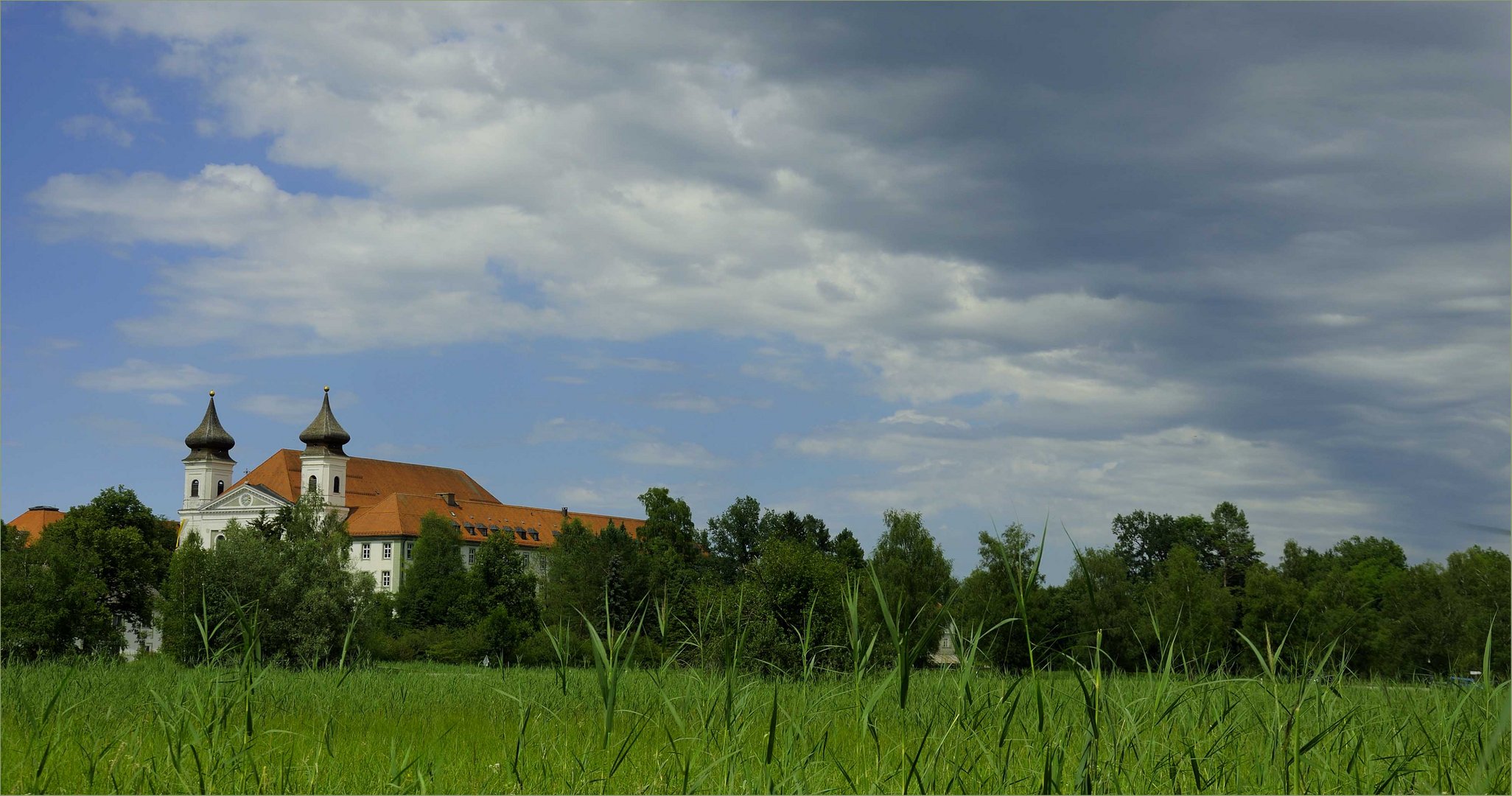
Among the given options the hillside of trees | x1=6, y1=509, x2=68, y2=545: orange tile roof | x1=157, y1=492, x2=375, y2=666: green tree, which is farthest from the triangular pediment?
x1=157, y1=492, x2=375, y2=666: green tree

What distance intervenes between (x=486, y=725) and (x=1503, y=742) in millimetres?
7515

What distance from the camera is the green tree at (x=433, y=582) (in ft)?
236

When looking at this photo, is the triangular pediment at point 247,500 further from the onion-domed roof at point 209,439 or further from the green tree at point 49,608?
the green tree at point 49,608

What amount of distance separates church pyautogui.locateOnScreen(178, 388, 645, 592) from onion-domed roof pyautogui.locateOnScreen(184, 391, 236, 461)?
0.07 m

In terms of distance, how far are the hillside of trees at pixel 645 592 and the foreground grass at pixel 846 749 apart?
0.54 m

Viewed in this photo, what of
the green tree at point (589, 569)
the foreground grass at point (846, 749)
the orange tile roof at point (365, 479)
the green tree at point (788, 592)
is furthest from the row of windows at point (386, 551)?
the foreground grass at point (846, 749)

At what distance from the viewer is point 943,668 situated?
21.9 feet

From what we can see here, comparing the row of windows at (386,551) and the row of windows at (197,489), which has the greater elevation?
the row of windows at (197,489)

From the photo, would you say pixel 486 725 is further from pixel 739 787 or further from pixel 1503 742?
pixel 1503 742

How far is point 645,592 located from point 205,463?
70846 mm

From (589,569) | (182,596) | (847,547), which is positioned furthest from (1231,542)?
(182,596)

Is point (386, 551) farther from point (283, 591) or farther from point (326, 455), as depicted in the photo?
point (283, 591)

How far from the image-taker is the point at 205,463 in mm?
103125

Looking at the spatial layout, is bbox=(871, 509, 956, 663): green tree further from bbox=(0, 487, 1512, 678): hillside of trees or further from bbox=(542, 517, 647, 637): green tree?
bbox=(542, 517, 647, 637): green tree
